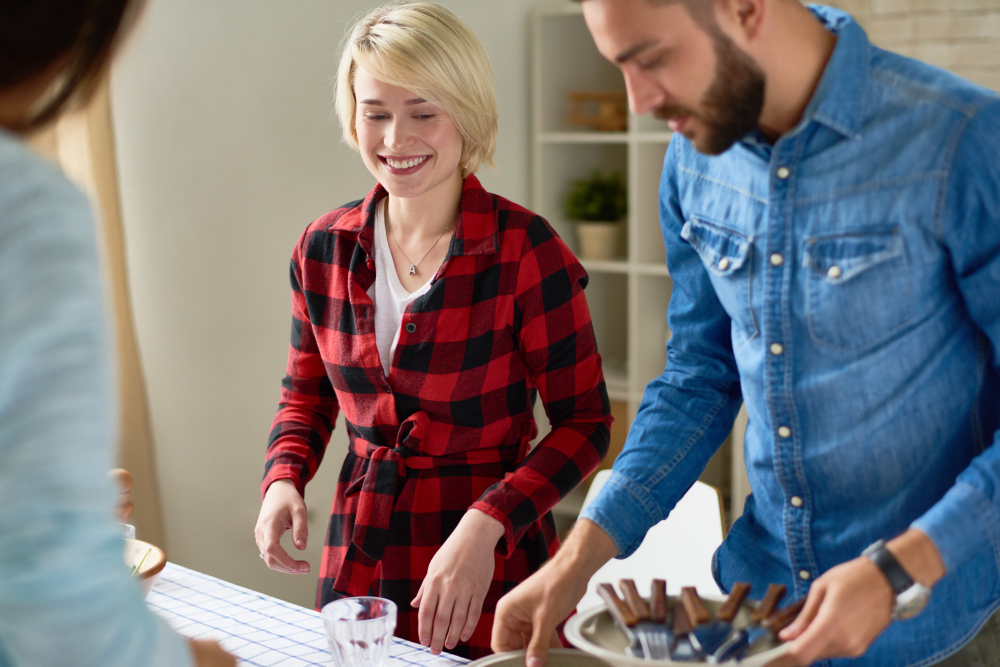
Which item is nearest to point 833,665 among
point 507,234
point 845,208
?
point 845,208

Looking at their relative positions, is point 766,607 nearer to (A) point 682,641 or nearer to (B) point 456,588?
(A) point 682,641

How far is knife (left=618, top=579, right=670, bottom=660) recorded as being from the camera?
83cm

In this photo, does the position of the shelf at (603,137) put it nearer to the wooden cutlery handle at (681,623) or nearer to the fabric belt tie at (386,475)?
the fabric belt tie at (386,475)

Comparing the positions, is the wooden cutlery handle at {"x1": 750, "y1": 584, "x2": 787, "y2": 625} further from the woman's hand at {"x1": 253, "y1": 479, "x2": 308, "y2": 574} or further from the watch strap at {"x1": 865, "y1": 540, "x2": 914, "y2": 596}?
the woman's hand at {"x1": 253, "y1": 479, "x2": 308, "y2": 574}

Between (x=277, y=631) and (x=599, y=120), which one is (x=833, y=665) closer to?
(x=277, y=631)

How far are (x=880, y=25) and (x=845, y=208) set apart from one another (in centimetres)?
220

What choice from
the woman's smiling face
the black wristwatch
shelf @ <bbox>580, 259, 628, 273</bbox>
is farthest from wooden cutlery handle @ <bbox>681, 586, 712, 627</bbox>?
shelf @ <bbox>580, 259, 628, 273</bbox>

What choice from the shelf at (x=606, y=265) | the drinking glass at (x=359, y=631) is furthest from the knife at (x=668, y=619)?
the shelf at (x=606, y=265)

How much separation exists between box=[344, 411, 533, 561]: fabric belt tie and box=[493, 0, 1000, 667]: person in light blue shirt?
434mm

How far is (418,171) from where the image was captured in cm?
153

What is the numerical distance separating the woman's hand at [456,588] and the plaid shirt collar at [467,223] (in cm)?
48

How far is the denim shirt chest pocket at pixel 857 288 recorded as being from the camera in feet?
3.07

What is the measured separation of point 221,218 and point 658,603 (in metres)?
2.01

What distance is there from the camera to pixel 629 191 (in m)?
3.29
